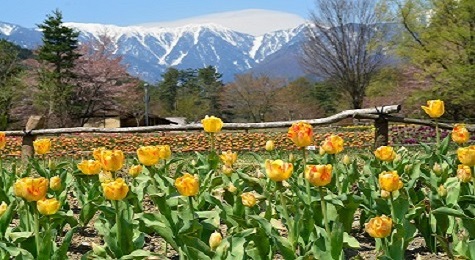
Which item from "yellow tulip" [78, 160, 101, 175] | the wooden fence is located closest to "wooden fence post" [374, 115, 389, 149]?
the wooden fence

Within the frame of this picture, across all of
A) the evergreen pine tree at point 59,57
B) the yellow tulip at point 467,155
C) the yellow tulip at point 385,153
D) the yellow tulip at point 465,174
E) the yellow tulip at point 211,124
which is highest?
the evergreen pine tree at point 59,57

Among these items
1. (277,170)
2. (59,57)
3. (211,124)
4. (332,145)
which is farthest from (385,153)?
(59,57)

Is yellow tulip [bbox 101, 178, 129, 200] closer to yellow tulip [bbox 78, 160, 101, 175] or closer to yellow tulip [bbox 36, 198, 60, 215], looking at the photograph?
yellow tulip [bbox 36, 198, 60, 215]

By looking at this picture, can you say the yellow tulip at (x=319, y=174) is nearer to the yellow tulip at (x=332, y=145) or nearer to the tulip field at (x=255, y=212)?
the tulip field at (x=255, y=212)

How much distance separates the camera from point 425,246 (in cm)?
303

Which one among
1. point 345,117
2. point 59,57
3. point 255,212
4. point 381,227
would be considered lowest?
point 255,212

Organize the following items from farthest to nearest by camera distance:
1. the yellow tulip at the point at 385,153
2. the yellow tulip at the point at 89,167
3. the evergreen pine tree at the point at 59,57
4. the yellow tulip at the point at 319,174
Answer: the evergreen pine tree at the point at 59,57 < the yellow tulip at the point at 385,153 < the yellow tulip at the point at 89,167 < the yellow tulip at the point at 319,174

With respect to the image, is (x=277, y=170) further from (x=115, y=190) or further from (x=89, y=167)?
(x=89, y=167)

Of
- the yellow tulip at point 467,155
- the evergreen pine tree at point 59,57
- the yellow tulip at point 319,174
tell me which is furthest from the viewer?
the evergreen pine tree at point 59,57

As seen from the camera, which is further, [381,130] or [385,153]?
[381,130]

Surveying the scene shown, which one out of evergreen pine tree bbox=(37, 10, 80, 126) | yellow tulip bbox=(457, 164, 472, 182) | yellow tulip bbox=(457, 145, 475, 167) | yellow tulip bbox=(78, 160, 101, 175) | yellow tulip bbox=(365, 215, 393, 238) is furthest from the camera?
evergreen pine tree bbox=(37, 10, 80, 126)

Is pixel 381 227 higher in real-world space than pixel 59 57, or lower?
lower

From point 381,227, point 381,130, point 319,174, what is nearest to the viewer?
point 381,227

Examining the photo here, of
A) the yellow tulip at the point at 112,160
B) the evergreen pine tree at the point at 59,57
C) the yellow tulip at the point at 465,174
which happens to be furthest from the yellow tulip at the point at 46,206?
the evergreen pine tree at the point at 59,57
